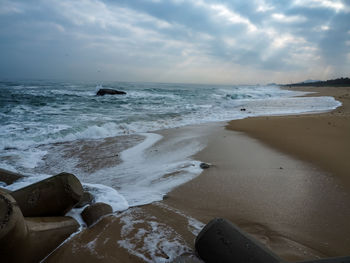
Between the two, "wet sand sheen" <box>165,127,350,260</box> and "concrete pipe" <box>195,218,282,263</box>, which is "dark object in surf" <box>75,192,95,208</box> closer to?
"wet sand sheen" <box>165,127,350,260</box>

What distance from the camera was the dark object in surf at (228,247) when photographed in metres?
1.55

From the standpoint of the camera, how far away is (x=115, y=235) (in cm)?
214

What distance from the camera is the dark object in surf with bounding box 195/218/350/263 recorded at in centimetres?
155

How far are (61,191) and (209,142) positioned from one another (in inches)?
162

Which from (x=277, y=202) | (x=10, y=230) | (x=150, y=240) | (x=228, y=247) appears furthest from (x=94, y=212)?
(x=277, y=202)

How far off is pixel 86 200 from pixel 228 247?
6.08 feet

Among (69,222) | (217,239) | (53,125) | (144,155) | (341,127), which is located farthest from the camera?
(53,125)

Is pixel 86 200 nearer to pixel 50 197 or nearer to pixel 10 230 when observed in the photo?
pixel 50 197

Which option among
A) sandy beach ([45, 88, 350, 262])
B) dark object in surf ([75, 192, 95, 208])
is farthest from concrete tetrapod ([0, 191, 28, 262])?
dark object in surf ([75, 192, 95, 208])

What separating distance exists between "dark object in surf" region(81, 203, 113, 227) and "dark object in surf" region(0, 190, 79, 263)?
8.7 inches

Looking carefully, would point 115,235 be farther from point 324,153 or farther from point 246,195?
point 324,153

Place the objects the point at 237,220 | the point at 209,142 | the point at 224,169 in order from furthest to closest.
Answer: the point at 209,142
the point at 224,169
the point at 237,220

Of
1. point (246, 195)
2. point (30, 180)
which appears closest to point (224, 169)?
point (246, 195)

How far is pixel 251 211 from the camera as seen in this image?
8.38ft
